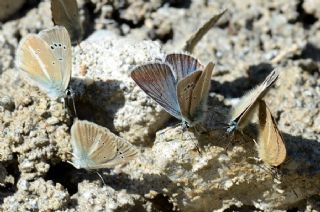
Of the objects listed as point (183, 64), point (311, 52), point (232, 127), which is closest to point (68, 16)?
point (183, 64)

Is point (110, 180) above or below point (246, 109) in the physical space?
below

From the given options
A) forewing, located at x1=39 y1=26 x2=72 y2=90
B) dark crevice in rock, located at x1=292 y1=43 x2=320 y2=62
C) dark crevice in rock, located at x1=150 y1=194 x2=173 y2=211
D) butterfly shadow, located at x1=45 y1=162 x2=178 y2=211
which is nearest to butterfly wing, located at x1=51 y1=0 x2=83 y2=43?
forewing, located at x1=39 y1=26 x2=72 y2=90

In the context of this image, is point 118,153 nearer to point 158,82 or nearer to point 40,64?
point 158,82

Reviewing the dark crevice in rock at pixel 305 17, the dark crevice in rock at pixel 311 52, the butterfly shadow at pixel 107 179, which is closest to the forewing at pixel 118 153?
the butterfly shadow at pixel 107 179

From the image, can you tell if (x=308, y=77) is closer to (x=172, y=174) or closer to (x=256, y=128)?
(x=256, y=128)

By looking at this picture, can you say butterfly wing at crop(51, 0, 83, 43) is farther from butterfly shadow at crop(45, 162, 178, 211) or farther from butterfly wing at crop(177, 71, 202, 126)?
butterfly wing at crop(177, 71, 202, 126)

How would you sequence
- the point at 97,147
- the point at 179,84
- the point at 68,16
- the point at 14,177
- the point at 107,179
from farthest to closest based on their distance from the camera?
the point at 68,16
the point at 107,179
the point at 14,177
the point at 97,147
the point at 179,84

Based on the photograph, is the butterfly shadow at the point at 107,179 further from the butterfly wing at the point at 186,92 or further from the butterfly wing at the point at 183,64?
the butterfly wing at the point at 183,64
